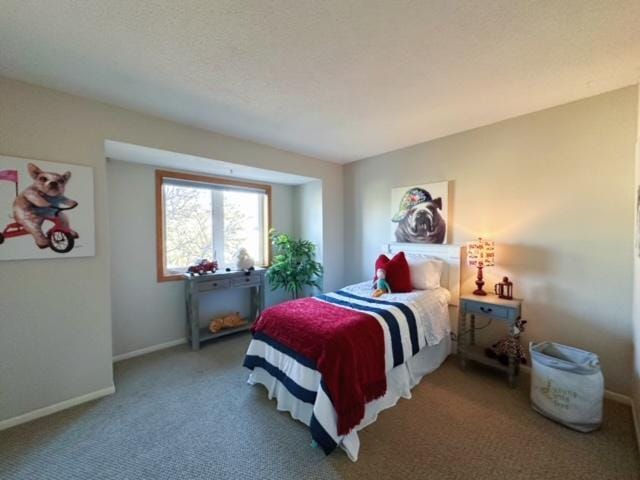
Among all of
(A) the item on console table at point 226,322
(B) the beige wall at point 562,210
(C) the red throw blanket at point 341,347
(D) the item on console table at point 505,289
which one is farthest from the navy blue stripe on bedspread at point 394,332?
(A) the item on console table at point 226,322

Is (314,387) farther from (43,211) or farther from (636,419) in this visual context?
(43,211)

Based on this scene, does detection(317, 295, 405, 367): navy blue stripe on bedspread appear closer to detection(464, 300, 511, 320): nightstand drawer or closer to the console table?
detection(464, 300, 511, 320): nightstand drawer

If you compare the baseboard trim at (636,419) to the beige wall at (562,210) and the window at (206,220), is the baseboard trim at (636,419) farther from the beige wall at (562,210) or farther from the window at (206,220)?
the window at (206,220)

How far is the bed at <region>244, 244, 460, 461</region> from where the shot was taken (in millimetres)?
1644

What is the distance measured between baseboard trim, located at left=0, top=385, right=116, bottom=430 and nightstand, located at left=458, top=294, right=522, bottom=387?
10.9 feet

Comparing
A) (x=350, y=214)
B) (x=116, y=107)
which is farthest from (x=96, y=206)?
(x=350, y=214)

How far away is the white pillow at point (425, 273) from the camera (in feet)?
9.27

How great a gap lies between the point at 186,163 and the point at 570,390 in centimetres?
400

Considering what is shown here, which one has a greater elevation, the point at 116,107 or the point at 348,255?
the point at 116,107

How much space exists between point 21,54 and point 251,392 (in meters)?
2.88

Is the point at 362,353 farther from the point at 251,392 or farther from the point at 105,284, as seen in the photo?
the point at 105,284

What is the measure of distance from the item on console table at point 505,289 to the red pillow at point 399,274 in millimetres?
824

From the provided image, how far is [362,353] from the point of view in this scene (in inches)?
71.6

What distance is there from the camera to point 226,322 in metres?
3.47
